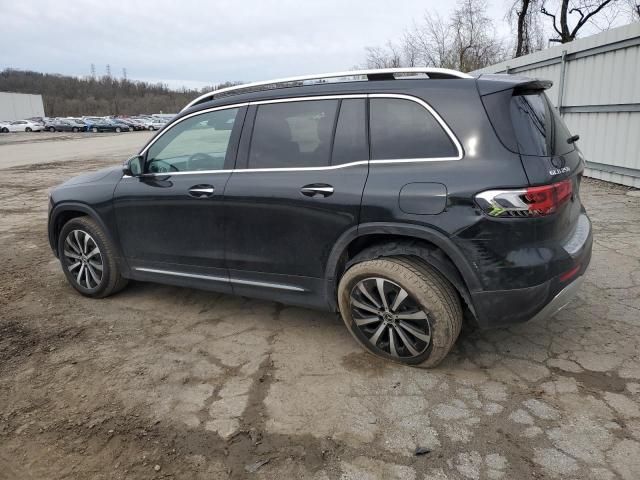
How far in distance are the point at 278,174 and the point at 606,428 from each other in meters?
2.41

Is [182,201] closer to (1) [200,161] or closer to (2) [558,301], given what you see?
(1) [200,161]

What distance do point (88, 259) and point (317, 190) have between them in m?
2.49

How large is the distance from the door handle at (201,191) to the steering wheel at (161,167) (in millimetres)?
352

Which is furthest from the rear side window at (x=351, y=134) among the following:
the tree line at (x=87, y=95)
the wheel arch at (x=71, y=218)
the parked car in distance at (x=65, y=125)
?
the tree line at (x=87, y=95)

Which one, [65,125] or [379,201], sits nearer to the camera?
[379,201]

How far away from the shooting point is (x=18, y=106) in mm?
76250

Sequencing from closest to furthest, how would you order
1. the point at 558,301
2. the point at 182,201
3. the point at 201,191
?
the point at 558,301, the point at 201,191, the point at 182,201

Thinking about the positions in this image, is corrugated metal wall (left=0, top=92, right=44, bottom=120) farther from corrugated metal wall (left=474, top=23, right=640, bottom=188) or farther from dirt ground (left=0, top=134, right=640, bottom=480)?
dirt ground (left=0, top=134, right=640, bottom=480)

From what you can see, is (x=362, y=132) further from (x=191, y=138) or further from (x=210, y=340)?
(x=210, y=340)

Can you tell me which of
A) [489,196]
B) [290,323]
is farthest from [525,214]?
[290,323]

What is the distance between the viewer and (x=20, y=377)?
10.8ft

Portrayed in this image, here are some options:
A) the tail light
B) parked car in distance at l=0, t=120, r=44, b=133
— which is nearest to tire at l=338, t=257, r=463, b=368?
the tail light

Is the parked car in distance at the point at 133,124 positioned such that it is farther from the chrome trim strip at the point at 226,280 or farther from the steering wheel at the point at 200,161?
the steering wheel at the point at 200,161

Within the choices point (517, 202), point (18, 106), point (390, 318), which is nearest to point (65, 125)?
point (18, 106)
